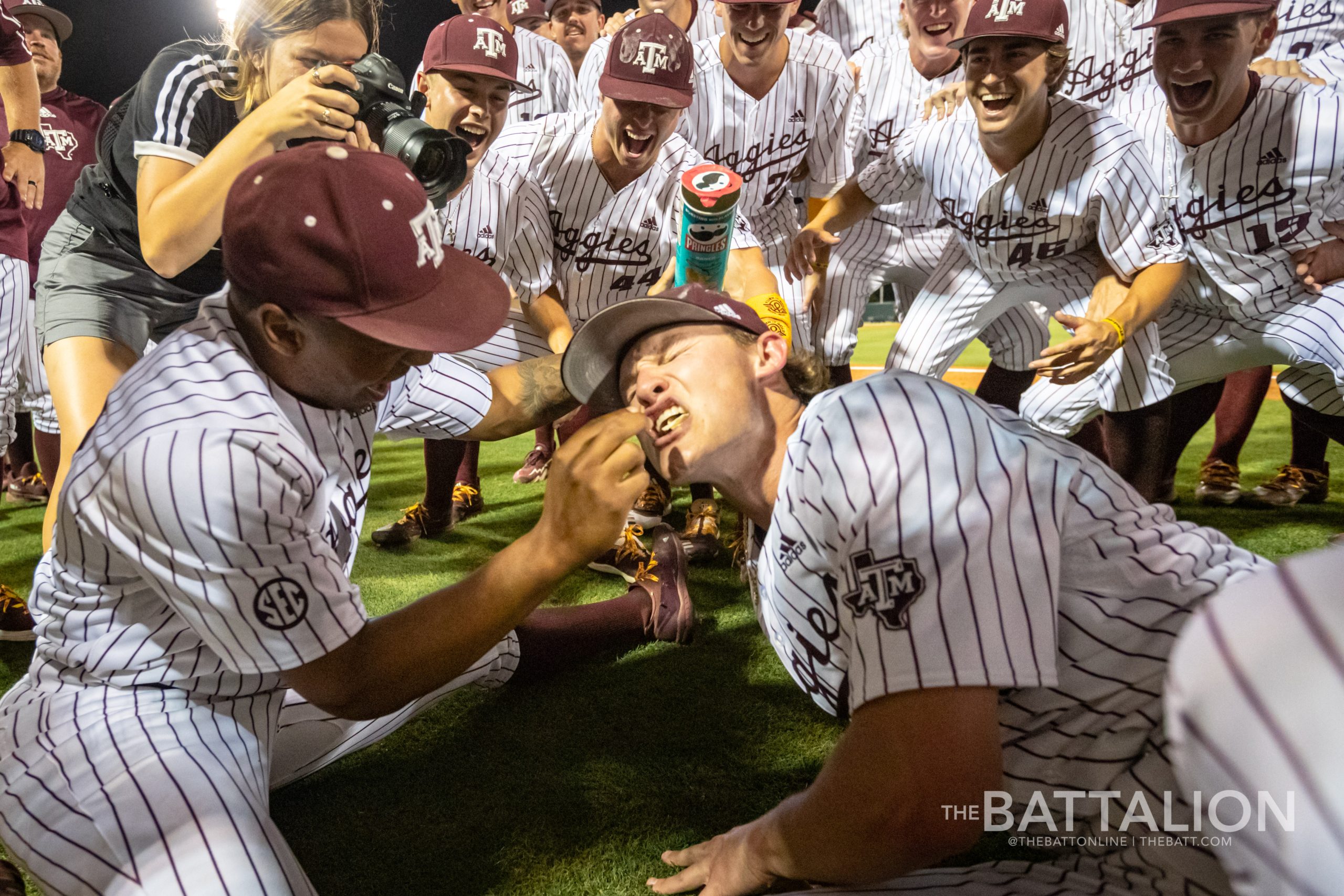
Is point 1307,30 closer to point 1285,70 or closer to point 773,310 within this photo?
point 1285,70

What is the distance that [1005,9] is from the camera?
10.2 feet

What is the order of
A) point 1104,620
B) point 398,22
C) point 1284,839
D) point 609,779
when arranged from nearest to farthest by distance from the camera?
1. point 1284,839
2. point 1104,620
3. point 609,779
4. point 398,22

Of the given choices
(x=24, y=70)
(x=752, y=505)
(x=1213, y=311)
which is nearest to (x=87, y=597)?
(x=752, y=505)

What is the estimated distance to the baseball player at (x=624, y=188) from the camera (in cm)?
338

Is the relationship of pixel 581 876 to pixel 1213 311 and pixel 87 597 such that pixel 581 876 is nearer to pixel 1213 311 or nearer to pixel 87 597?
pixel 87 597

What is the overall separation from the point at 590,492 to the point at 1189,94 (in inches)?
113

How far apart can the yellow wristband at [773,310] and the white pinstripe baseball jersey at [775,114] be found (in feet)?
3.02

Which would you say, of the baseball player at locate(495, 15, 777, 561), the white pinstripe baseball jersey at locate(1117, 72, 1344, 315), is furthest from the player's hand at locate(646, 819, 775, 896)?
the white pinstripe baseball jersey at locate(1117, 72, 1344, 315)

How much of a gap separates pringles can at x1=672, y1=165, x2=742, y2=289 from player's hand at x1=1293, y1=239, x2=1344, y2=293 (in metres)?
2.09

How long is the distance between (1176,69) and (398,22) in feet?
36.4

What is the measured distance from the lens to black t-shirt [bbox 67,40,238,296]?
2352 millimetres

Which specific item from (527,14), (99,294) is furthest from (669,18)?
(99,294)

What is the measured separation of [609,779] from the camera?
2.09 meters

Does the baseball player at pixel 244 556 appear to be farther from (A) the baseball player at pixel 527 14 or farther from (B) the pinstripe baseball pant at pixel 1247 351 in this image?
(A) the baseball player at pixel 527 14
